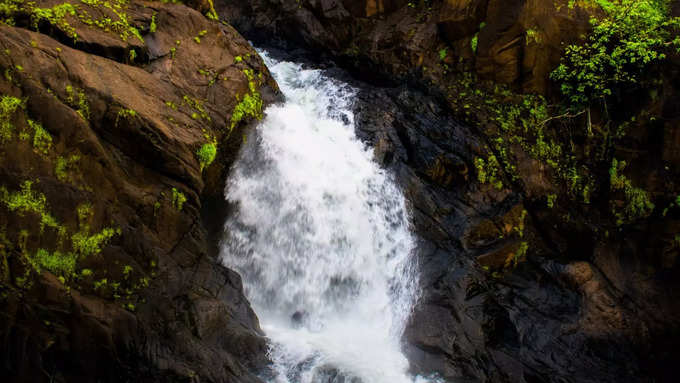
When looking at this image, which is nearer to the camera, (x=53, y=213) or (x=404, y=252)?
(x=53, y=213)

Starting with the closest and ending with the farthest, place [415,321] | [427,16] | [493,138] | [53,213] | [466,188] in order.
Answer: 1. [53,213]
2. [415,321]
3. [466,188]
4. [493,138]
5. [427,16]

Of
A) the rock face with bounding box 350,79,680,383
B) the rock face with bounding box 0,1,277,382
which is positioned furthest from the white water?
the rock face with bounding box 0,1,277,382

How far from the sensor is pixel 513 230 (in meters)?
10.1

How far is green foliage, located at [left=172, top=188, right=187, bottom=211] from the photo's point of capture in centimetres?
700

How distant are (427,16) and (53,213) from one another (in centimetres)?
1153

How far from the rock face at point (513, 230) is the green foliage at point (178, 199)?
4649 millimetres

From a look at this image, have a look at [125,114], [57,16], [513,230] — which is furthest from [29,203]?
[513,230]

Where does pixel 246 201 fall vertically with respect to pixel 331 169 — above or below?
below

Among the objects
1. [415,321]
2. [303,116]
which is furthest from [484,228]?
[303,116]

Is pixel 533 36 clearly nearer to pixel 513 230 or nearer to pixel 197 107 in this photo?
pixel 513 230

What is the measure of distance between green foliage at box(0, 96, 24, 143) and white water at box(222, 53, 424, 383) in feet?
13.1

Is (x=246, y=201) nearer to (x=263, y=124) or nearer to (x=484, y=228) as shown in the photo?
(x=263, y=124)

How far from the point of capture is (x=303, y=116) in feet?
35.8

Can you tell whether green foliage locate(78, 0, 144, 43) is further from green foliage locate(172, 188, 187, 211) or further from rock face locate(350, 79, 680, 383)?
rock face locate(350, 79, 680, 383)
